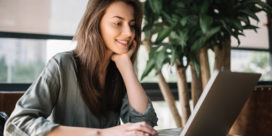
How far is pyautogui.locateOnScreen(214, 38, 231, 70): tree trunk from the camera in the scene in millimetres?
2059

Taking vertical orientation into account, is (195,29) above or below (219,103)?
above

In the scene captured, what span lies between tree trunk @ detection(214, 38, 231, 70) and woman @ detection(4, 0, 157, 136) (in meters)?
0.87

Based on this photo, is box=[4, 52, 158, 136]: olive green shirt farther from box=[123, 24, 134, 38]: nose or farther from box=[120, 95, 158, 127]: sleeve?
box=[123, 24, 134, 38]: nose

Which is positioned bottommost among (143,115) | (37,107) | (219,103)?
(143,115)

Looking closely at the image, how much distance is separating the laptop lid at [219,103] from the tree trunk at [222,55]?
1.09m

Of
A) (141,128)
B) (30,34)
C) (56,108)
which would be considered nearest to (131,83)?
(56,108)

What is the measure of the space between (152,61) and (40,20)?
1.19 m

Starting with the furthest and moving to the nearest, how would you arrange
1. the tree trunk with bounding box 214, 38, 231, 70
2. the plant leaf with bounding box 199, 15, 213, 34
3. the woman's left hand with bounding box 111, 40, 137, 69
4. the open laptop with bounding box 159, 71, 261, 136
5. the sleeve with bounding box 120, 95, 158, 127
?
1. the tree trunk with bounding box 214, 38, 231, 70
2. the plant leaf with bounding box 199, 15, 213, 34
3. the woman's left hand with bounding box 111, 40, 137, 69
4. the sleeve with bounding box 120, 95, 158, 127
5. the open laptop with bounding box 159, 71, 261, 136

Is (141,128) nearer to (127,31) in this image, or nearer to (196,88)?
(127,31)

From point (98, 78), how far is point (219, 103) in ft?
2.24

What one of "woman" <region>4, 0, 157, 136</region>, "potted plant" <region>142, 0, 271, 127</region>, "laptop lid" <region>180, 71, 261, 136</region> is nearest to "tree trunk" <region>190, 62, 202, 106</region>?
"potted plant" <region>142, 0, 271, 127</region>

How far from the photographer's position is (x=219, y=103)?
0.82m

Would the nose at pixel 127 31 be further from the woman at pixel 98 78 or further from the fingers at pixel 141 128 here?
the fingers at pixel 141 128

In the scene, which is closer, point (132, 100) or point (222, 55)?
point (132, 100)
